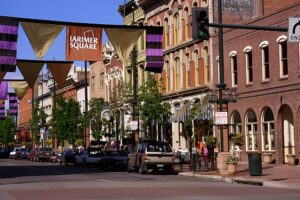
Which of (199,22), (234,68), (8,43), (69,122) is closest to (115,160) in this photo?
(234,68)

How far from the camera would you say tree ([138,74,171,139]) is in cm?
4378

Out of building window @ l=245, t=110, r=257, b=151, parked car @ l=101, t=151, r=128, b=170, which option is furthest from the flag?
building window @ l=245, t=110, r=257, b=151

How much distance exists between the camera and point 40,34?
28.3 metres

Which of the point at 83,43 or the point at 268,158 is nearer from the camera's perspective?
the point at 83,43

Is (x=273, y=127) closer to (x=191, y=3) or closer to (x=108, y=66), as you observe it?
(x=191, y=3)

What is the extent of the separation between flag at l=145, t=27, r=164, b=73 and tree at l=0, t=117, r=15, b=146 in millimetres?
81147

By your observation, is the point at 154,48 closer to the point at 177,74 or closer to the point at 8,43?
the point at 8,43

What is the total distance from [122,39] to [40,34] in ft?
14.1

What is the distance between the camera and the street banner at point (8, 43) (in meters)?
28.2

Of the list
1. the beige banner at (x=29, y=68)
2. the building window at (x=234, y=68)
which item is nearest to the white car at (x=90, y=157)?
the beige banner at (x=29, y=68)

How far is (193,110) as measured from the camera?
35.5m

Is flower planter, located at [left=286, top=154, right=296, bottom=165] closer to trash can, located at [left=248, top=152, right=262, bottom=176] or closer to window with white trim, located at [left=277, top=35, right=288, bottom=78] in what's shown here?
window with white trim, located at [left=277, top=35, right=288, bottom=78]

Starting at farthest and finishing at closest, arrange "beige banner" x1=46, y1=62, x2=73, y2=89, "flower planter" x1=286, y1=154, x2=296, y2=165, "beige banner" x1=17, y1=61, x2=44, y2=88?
"beige banner" x1=46, y1=62, x2=73, y2=89 < "beige banner" x1=17, y1=61, x2=44, y2=88 < "flower planter" x1=286, y1=154, x2=296, y2=165

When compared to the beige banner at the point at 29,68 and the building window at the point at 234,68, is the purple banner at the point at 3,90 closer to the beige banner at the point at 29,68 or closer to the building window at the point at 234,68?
the beige banner at the point at 29,68
